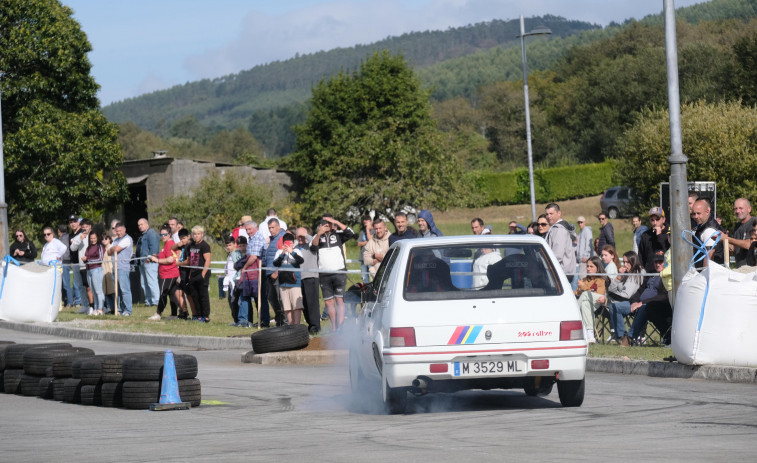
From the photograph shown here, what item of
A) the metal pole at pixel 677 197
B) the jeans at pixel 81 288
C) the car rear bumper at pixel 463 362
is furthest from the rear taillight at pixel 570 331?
the jeans at pixel 81 288

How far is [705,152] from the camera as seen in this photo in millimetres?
48156

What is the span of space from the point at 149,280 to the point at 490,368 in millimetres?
16622

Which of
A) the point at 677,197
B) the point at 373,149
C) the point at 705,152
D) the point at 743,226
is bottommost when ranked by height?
the point at 743,226

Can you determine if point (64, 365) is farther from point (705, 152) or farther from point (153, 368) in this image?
point (705, 152)

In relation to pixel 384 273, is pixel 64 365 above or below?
below

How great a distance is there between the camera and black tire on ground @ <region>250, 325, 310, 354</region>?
15539mm

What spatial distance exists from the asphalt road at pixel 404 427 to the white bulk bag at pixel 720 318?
0.40 m

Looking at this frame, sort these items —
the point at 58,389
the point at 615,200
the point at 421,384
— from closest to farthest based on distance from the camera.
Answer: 1. the point at 421,384
2. the point at 58,389
3. the point at 615,200

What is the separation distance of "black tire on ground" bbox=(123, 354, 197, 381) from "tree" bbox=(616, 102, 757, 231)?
124 ft

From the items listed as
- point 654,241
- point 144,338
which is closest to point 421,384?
point 654,241

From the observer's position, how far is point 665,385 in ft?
38.7

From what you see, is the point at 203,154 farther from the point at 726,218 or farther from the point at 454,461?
the point at 454,461

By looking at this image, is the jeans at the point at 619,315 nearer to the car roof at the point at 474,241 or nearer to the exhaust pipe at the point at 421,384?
the car roof at the point at 474,241

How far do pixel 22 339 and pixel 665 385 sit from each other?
13099 millimetres
